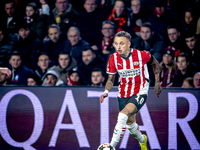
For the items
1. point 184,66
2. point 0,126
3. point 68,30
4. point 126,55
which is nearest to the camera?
point 126,55

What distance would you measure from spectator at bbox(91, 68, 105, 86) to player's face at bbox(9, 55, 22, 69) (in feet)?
5.55

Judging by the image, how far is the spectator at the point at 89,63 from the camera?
5.27 metres

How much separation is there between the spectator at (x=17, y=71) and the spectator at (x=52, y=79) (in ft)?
1.32

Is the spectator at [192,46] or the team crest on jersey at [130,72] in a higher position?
the spectator at [192,46]

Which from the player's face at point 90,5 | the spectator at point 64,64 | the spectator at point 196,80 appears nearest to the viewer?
the spectator at point 196,80

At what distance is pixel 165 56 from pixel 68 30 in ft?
7.55

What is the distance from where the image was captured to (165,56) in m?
5.22

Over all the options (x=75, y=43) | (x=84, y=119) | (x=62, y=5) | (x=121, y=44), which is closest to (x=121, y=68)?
(x=121, y=44)

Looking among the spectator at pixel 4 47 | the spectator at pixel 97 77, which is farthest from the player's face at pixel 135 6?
the spectator at pixel 4 47

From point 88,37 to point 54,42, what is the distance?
0.81 meters

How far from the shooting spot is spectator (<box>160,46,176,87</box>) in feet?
16.7

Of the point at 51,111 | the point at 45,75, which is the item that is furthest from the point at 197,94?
the point at 45,75

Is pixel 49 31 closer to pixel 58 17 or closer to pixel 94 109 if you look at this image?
pixel 58 17

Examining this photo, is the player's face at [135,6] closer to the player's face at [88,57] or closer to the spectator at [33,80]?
the player's face at [88,57]
